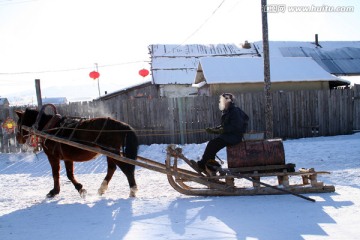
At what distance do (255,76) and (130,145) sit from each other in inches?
478

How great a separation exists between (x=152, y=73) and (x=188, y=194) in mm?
18347

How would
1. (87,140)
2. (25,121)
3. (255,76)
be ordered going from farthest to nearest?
(255,76), (25,121), (87,140)

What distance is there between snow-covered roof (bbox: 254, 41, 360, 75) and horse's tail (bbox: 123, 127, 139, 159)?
2094 centimetres

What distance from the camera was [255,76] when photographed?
58.1ft

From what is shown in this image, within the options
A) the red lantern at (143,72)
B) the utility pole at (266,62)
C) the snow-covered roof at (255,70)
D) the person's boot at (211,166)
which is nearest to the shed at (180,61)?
the red lantern at (143,72)

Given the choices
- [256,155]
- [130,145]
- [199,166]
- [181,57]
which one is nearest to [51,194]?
[130,145]

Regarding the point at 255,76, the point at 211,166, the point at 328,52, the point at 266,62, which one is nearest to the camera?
the point at 211,166

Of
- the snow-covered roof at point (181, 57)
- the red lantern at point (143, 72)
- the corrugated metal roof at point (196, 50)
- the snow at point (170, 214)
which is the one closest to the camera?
the snow at point (170, 214)

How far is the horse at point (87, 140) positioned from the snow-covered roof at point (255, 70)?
34.2ft

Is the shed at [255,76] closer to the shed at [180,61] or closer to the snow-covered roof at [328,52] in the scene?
the shed at [180,61]

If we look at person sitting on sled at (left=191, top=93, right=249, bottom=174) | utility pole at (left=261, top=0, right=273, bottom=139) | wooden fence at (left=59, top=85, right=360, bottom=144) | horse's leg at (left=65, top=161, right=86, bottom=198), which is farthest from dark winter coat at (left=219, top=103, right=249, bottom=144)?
wooden fence at (left=59, top=85, right=360, bottom=144)

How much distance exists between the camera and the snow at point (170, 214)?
456cm

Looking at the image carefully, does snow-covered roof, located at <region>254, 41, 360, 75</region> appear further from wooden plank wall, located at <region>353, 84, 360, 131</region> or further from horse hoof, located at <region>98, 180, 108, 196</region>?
horse hoof, located at <region>98, 180, 108, 196</region>

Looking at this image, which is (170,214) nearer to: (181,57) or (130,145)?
(130,145)
